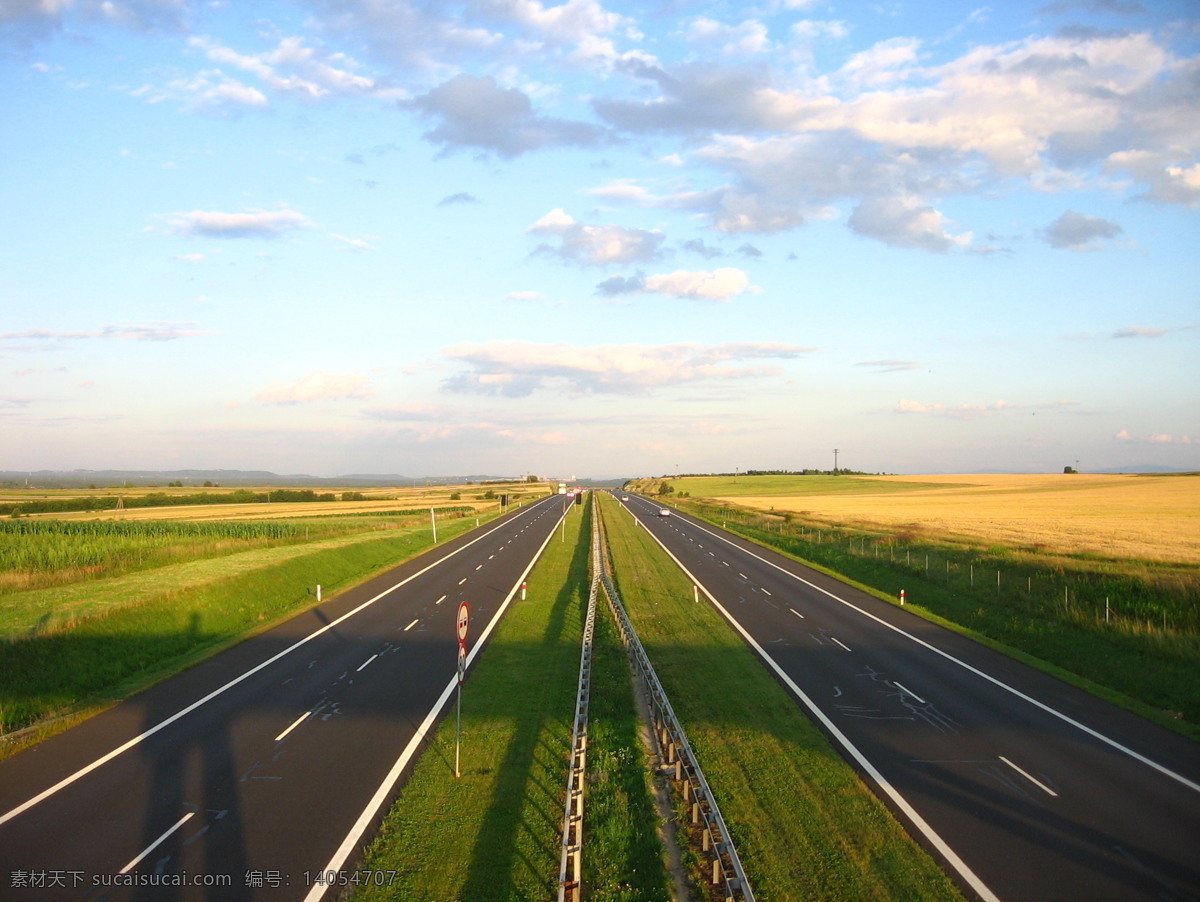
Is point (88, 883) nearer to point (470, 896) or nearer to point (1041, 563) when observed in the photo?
point (470, 896)

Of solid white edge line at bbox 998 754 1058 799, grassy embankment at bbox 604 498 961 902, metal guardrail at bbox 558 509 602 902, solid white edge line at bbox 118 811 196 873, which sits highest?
metal guardrail at bbox 558 509 602 902

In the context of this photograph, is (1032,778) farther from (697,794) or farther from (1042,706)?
(697,794)

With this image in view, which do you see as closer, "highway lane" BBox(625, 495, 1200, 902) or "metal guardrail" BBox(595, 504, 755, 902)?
"metal guardrail" BBox(595, 504, 755, 902)

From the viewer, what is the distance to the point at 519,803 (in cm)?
1249

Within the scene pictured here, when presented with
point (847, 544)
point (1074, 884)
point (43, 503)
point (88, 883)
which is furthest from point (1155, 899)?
point (43, 503)

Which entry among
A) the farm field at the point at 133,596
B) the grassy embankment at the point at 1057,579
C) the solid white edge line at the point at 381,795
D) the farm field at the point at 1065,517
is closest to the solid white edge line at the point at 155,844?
the solid white edge line at the point at 381,795

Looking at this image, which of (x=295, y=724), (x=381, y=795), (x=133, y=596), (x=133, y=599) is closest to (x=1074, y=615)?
(x=381, y=795)

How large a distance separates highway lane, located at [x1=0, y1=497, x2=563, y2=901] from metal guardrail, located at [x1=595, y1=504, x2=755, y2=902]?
163 inches

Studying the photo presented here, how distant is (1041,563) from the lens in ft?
122

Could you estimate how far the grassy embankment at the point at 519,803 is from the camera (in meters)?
10.0

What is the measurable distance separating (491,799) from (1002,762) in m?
9.58

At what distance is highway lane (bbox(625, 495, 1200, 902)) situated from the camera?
410 inches

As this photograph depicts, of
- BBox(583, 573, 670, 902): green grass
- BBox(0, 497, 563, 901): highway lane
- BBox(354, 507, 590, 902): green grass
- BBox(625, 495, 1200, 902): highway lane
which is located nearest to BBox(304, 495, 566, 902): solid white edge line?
BBox(0, 497, 563, 901): highway lane

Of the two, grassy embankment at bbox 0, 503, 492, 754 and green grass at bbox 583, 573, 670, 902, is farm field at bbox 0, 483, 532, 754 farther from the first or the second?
green grass at bbox 583, 573, 670, 902
